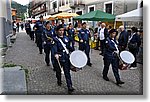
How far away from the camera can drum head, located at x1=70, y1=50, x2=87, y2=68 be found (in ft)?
8.07

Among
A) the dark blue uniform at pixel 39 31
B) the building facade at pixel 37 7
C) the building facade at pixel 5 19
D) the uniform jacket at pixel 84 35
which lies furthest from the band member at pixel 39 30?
the uniform jacket at pixel 84 35

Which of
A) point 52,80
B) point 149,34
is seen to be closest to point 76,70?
point 52,80

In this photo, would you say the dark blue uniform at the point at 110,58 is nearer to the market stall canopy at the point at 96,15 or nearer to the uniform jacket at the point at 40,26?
the uniform jacket at the point at 40,26

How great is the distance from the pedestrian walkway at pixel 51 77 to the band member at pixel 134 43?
12 centimetres

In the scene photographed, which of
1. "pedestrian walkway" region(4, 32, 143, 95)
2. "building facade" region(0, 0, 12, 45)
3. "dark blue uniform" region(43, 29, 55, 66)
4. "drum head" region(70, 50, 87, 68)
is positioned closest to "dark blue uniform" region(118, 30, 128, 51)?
"pedestrian walkway" region(4, 32, 143, 95)

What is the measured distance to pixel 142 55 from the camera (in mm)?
2465

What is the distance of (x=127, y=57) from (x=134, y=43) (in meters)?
0.16

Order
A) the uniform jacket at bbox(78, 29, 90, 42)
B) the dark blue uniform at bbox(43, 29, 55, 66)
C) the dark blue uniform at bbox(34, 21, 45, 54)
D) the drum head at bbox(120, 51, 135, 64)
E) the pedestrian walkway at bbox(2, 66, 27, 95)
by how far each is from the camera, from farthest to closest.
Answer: the uniform jacket at bbox(78, 29, 90, 42) → the dark blue uniform at bbox(34, 21, 45, 54) → the dark blue uniform at bbox(43, 29, 55, 66) → the drum head at bbox(120, 51, 135, 64) → the pedestrian walkway at bbox(2, 66, 27, 95)

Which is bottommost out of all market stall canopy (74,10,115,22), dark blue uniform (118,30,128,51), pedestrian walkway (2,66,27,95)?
pedestrian walkway (2,66,27,95)

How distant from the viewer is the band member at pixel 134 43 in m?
2.48

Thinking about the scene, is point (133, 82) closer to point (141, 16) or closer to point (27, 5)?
point (141, 16)

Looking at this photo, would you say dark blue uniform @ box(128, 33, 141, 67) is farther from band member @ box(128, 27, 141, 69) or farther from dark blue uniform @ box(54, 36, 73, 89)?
dark blue uniform @ box(54, 36, 73, 89)

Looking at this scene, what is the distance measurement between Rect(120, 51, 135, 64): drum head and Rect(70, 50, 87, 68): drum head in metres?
0.35

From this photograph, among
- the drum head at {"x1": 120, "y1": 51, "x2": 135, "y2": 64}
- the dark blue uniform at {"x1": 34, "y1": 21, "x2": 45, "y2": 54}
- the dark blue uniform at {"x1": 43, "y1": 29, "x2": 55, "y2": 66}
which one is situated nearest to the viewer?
Answer: the drum head at {"x1": 120, "y1": 51, "x2": 135, "y2": 64}
